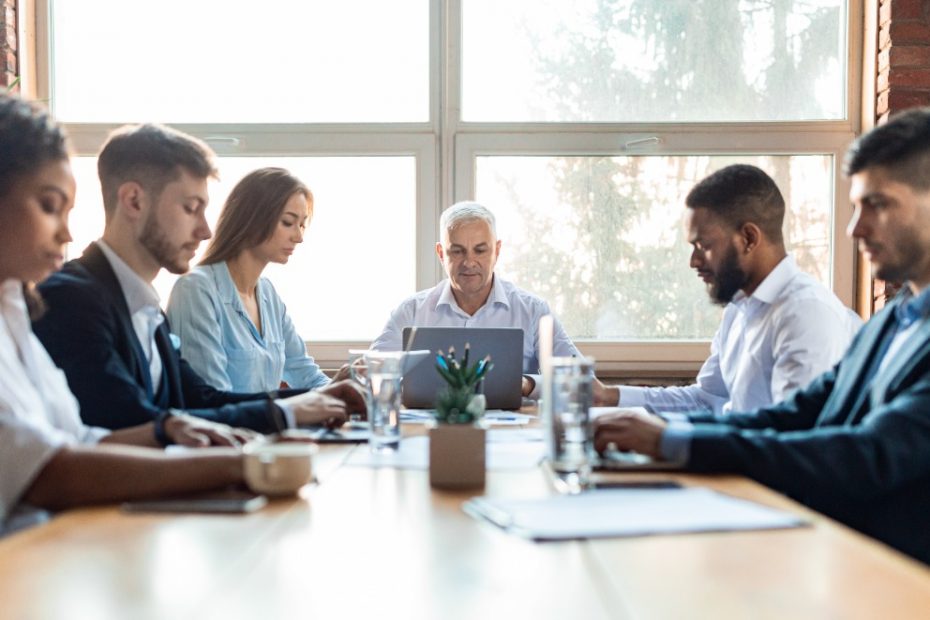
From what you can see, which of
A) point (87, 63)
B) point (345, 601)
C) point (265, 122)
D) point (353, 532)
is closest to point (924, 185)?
point (353, 532)

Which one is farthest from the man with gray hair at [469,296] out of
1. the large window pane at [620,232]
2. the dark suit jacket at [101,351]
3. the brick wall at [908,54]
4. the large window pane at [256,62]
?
the brick wall at [908,54]

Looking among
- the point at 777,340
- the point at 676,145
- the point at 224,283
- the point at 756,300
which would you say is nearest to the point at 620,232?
the point at 676,145

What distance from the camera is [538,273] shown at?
12.5 ft

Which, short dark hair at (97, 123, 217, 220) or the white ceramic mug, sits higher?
short dark hair at (97, 123, 217, 220)

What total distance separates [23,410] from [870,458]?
3.93ft

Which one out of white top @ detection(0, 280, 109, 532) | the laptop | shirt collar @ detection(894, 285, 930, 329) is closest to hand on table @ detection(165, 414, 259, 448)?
white top @ detection(0, 280, 109, 532)

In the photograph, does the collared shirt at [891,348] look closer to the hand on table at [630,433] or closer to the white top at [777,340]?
the hand on table at [630,433]

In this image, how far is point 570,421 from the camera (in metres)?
1.39

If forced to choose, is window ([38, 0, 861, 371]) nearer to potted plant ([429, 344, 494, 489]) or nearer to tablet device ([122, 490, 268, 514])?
potted plant ([429, 344, 494, 489])

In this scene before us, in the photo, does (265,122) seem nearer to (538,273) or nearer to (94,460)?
(538,273)

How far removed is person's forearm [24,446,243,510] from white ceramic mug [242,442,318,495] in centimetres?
3

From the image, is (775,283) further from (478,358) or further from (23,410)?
(23,410)

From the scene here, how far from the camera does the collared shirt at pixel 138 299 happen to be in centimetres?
210

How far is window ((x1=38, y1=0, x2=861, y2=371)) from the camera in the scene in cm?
380
